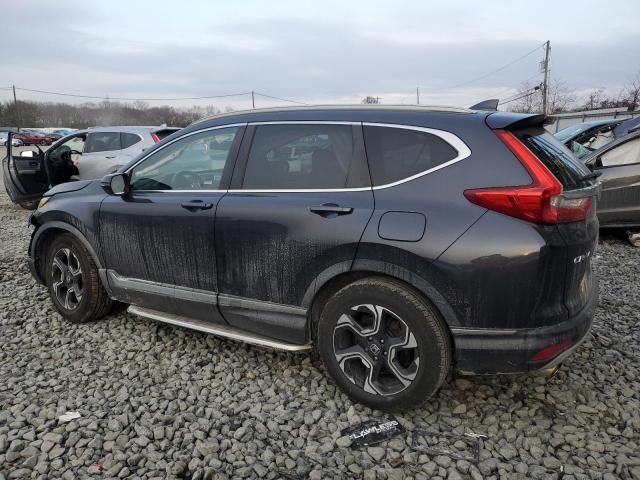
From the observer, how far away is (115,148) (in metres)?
9.94

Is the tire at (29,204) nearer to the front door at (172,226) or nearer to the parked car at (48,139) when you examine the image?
the front door at (172,226)

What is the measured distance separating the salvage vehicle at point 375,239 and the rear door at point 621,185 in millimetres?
4688

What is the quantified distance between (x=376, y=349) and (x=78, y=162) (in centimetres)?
962

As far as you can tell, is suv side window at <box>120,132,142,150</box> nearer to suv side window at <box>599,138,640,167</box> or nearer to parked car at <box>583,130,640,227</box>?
parked car at <box>583,130,640,227</box>

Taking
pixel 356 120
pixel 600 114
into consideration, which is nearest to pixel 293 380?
pixel 356 120

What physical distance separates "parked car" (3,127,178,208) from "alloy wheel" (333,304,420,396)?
7.80m

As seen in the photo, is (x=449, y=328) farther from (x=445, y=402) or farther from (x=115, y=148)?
(x=115, y=148)

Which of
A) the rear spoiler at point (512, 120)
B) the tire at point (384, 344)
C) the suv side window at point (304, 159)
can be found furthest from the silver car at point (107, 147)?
the rear spoiler at point (512, 120)

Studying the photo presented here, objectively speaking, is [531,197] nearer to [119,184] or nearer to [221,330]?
[221,330]

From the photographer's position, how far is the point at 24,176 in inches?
378

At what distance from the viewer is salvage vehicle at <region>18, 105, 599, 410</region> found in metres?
2.42

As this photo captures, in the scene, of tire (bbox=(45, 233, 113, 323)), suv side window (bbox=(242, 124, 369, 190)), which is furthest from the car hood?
suv side window (bbox=(242, 124, 369, 190))

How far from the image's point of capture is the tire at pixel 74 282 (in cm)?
396

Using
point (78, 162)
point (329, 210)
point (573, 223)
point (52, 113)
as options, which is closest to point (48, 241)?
point (329, 210)
